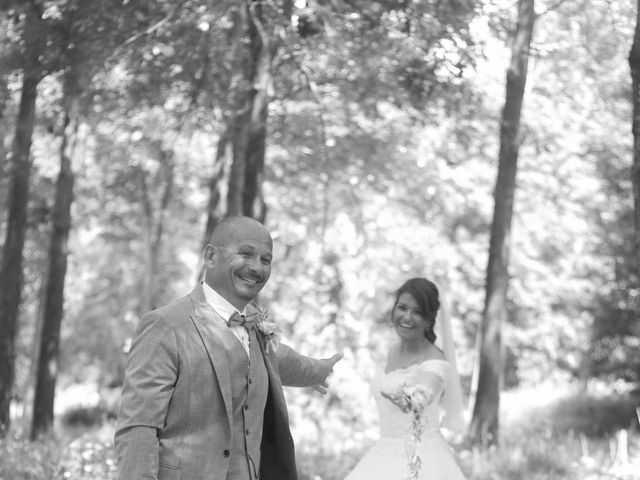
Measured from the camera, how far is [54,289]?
1476cm

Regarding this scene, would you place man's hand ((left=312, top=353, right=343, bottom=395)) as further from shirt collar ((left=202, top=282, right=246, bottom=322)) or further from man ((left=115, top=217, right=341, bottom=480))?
shirt collar ((left=202, top=282, right=246, bottom=322))

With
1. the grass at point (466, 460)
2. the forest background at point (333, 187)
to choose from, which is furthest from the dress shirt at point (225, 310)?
the grass at point (466, 460)

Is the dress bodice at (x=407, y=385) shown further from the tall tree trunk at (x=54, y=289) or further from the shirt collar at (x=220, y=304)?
the tall tree trunk at (x=54, y=289)

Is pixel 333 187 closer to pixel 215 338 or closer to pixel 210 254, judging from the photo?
pixel 210 254

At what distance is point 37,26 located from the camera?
29.3ft

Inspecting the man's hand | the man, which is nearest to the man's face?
the man

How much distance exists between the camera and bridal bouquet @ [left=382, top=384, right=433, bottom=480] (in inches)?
284

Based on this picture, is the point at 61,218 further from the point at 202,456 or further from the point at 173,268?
the point at 173,268

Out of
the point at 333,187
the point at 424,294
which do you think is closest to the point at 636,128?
the point at 424,294

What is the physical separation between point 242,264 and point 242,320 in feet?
0.90

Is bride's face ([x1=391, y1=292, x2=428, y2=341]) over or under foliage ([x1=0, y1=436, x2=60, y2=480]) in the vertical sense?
over

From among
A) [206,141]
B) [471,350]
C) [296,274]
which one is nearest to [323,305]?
[296,274]

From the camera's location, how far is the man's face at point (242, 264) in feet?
15.9

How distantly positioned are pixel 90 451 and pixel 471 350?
78.1 ft
